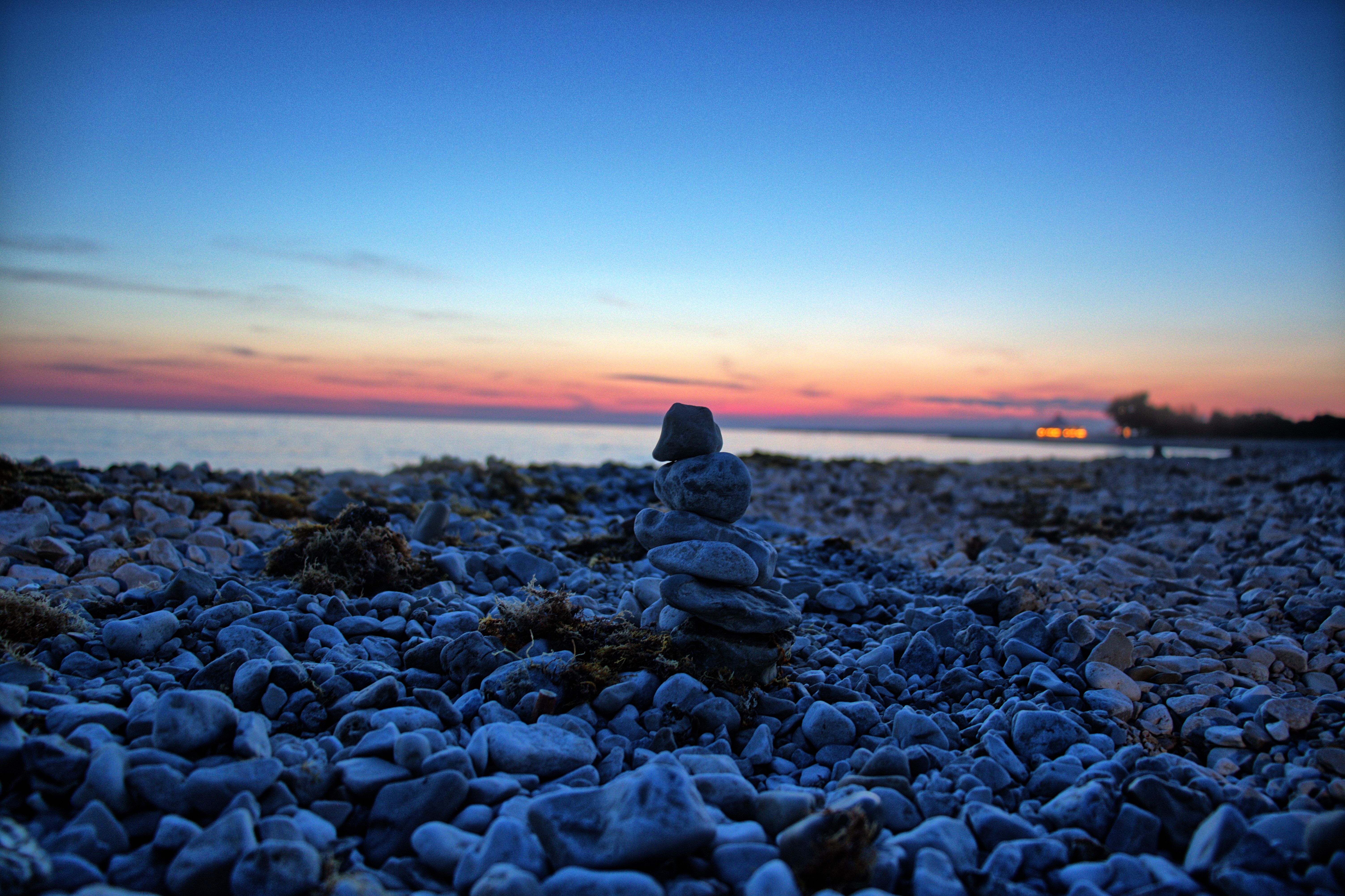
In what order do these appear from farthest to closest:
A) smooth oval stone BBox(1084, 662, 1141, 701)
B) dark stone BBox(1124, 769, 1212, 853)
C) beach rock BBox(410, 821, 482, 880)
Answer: smooth oval stone BBox(1084, 662, 1141, 701), dark stone BBox(1124, 769, 1212, 853), beach rock BBox(410, 821, 482, 880)

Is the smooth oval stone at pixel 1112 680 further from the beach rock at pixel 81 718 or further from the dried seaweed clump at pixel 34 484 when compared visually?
the dried seaweed clump at pixel 34 484

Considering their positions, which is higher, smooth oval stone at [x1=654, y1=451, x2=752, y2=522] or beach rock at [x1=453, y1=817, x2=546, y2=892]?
smooth oval stone at [x1=654, y1=451, x2=752, y2=522]

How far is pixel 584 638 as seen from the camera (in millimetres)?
5035

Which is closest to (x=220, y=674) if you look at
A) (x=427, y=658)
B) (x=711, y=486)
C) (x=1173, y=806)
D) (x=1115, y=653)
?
(x=427, y=658)

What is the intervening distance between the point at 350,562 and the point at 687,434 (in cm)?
350

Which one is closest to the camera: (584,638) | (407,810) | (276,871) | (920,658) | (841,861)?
(276,871)

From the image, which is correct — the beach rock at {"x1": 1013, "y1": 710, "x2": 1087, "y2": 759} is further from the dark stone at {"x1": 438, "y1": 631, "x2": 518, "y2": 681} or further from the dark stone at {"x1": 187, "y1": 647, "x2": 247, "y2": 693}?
the dark stone at {"x1": 187, "y1": 647, "x2": 247, "y2": 693}

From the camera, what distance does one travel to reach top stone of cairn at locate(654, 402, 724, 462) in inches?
204

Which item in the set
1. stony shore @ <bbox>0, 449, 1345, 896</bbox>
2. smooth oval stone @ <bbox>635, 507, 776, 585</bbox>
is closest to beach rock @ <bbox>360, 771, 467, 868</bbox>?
stony shore @ <bbox>0, 449, 1345, 896</bbox>

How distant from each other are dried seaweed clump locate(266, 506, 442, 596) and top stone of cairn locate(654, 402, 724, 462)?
296 centimetres

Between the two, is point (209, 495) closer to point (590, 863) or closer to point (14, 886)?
point (14, 886)

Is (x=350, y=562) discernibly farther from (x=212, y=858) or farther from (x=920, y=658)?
(x=920, y=658)

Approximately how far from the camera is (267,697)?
13.0 feet

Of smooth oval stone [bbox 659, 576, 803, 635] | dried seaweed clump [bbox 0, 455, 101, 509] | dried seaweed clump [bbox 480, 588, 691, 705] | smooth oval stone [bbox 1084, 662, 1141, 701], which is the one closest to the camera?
dried seaweed clump [bbox 480, 588, 691, 705]
